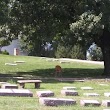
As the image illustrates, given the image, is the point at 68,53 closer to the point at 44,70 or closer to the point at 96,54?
the point at 96,54

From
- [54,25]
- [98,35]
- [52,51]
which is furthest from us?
[52,51]

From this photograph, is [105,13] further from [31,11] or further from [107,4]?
[31,11]

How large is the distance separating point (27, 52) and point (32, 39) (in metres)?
33.2

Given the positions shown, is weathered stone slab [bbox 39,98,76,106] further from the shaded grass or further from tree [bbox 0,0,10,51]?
the shaded grass

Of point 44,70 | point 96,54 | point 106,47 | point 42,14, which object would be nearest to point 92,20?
point 106,47

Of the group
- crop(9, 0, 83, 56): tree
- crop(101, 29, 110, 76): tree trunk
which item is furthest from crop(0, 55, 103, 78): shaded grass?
crop(9, 0, 83, 56): tree

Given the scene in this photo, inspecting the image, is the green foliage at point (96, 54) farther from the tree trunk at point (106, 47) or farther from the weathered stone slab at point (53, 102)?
the weathered stone slab at point (53, 102)

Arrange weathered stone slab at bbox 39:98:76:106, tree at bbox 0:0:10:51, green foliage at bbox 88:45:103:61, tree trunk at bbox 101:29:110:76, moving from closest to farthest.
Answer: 1. weathered stone slab at bbox 39:98:76:106
2. tree at bbox 0:0:10:51
3. tree trunk at bbox 101:29:110:76
4. green foliage at bbox 88:45:103:61

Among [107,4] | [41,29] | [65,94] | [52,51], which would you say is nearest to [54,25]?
[41,29]

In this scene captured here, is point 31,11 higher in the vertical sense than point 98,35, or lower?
higher

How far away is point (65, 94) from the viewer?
12.8 metres

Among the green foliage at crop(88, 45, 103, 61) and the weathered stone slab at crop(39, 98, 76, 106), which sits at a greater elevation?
the green foliage at crop(88, 45, 103, 61)

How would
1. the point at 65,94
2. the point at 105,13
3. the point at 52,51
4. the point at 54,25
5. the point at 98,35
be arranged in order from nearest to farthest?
the point at 65,94 < the point at 105,13 < the point at 98,35 < the point at 54,25 < the point at 52,51

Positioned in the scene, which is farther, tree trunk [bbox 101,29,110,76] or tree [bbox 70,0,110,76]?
tree trunk [bbox 101,29,110,76]
